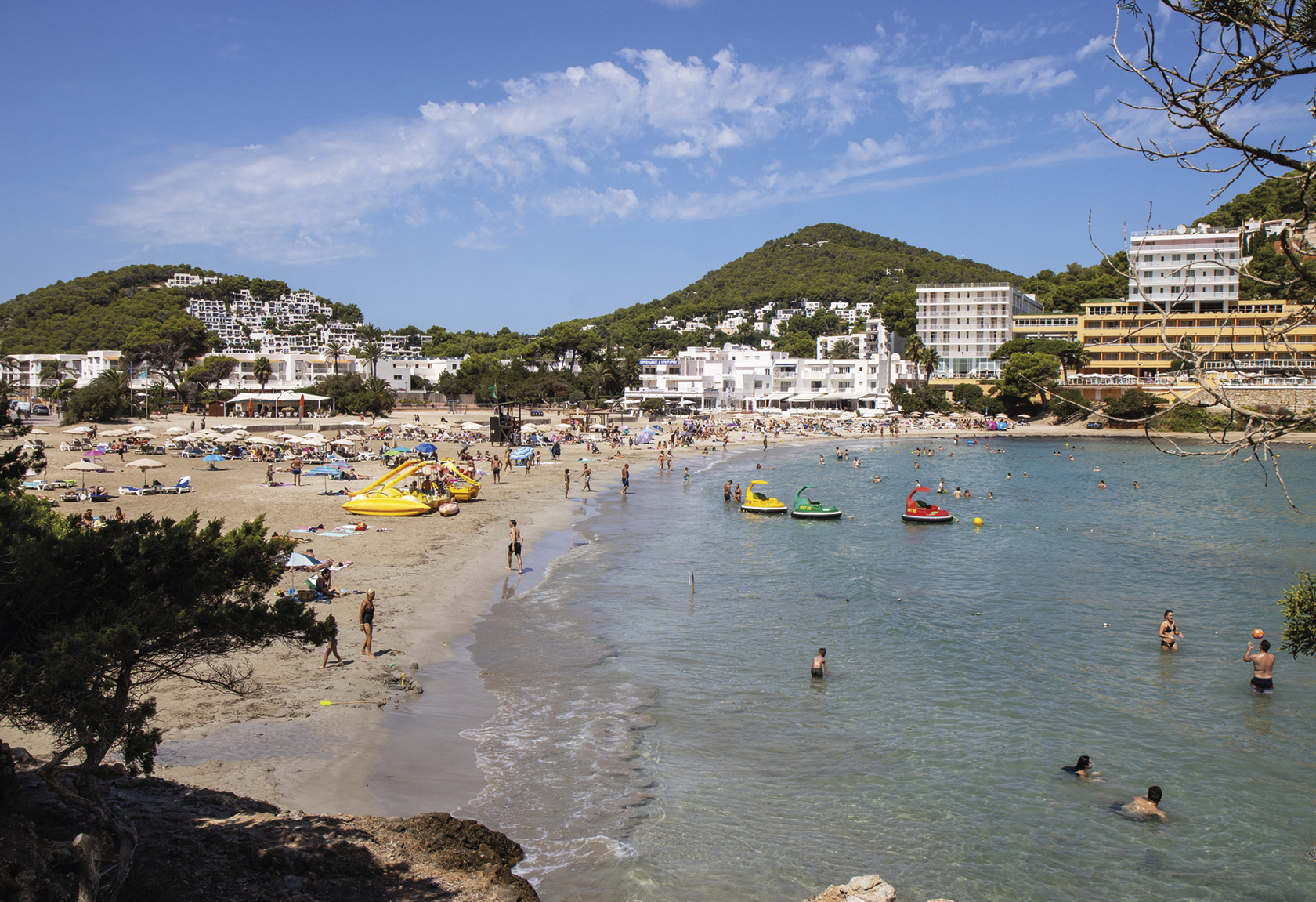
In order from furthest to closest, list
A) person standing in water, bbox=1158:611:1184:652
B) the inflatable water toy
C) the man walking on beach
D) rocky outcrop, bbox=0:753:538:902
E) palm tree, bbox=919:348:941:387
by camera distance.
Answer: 1. palm tree, bbox=919:348:941:387
2. the inflatable water toy
3. the man walking on beach
4. person standing in water, bbox=1158:611:1184:652
5. rocky outcrop, bbox=0:753:538:902

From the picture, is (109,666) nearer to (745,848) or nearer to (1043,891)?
(745,848)

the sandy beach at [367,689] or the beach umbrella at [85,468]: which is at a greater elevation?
the beach umbrella at [85,468]

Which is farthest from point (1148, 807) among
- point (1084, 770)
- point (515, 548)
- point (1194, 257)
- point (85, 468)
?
point (1194, 257)

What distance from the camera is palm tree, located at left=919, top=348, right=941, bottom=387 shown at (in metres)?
A: 107

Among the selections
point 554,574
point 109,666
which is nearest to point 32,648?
point 109,666

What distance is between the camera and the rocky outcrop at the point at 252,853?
5.79 meters

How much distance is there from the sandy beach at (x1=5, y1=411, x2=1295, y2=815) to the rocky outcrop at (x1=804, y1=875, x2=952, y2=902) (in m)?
4.42

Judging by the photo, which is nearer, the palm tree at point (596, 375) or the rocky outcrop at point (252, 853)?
the rocky outcrop at point (252, 853)

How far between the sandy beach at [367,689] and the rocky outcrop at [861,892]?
4421 millimetres

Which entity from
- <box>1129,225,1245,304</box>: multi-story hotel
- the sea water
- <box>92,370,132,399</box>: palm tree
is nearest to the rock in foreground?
the sea water

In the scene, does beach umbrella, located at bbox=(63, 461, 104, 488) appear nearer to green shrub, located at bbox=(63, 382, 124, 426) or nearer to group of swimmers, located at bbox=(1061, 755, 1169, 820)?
green shrub, located at bbox=(63, 382, 124, 426)

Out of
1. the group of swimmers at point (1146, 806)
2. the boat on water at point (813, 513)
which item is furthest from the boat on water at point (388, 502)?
the group of swimmers at point (1146, 806)

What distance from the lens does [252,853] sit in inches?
279

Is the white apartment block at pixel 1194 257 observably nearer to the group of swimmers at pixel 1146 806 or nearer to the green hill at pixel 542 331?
the green hill at pixel 542 331
